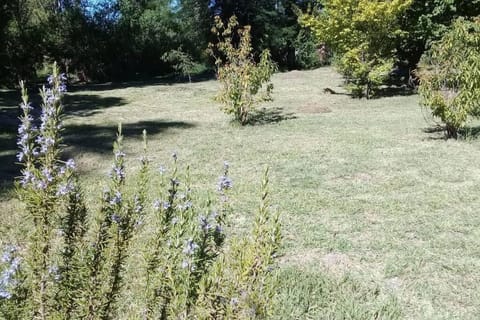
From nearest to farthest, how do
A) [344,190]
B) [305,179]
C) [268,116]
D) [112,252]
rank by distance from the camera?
[112,252] < [344,190] < [305,179] < [268,116]

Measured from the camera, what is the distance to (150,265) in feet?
5.65

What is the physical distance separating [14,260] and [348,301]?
Result: 1.99m

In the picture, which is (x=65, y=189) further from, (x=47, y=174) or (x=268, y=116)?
(x=268, y=116)

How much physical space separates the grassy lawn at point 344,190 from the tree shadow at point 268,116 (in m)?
0.04

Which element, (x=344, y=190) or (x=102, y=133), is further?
(x=102, y=133)

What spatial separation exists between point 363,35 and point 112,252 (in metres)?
11.8

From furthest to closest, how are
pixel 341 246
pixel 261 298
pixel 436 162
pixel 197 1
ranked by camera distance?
pixel 197 1, pixel 436 162, pixel 341 246, pixel 261 298

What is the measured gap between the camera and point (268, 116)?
32.1 ft

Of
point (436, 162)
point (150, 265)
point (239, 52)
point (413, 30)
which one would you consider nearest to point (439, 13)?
point (413, 30)

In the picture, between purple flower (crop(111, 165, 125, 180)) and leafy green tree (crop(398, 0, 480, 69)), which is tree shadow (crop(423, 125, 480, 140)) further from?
purple flower (crop(111, 165, 125, 180))

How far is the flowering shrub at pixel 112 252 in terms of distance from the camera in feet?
4.79

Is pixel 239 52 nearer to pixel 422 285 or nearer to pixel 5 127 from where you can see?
pixel 5 127

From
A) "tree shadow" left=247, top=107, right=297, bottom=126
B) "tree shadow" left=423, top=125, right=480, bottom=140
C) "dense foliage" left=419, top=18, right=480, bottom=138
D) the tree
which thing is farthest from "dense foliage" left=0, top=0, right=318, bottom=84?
"dense foliage" left=419, top=18, right=480, bottom=138

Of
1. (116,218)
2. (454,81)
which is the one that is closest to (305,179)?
(454,81)
